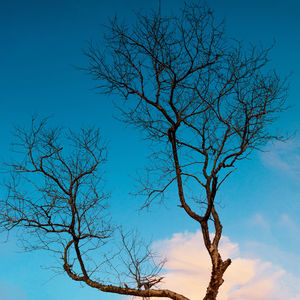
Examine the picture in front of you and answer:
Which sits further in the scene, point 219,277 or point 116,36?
point 116,36

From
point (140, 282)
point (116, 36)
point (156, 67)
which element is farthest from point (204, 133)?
point (140, 282)

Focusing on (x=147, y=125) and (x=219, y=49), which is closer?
(x=219, y=49)

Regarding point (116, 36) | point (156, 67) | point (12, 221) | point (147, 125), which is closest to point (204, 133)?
point (147, 125)

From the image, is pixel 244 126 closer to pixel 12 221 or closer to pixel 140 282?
pixel 140 282

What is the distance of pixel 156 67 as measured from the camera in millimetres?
7781

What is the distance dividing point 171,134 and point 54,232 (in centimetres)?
344

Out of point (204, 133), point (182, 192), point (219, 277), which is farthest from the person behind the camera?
point (204, 133)

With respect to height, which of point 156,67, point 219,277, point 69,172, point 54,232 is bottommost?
point 219,277

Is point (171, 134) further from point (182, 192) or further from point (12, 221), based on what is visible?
point (12, 221)

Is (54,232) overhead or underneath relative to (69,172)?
underneath

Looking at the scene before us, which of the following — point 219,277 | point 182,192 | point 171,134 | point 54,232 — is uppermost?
point 171,134

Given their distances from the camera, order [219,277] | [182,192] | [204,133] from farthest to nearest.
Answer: [204,133] < [182,192] < [219,277]

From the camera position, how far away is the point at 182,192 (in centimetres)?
755

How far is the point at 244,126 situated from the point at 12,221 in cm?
556
